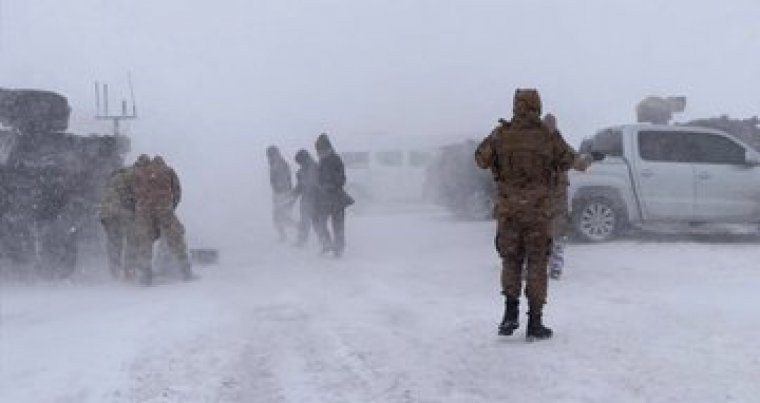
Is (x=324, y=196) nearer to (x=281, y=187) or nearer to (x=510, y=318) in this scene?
(x=281, y=187)

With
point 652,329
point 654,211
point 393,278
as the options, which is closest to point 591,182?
point 654,211

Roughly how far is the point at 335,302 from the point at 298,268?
3486 mm

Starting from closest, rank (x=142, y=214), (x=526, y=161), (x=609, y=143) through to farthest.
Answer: (x=526, y=161) < (x=142, y=214) < (x=609, y=143)

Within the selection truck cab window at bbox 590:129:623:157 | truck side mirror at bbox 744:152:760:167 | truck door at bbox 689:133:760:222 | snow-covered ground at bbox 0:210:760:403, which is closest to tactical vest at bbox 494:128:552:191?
snow-covered ground at bbox 0:210:760:403

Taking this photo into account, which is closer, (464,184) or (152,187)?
(152,187)

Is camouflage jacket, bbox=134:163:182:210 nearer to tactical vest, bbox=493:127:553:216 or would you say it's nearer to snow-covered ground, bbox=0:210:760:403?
snow-covered ground, bbox=0:210:760:403

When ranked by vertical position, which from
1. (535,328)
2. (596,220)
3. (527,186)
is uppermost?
(527,186)

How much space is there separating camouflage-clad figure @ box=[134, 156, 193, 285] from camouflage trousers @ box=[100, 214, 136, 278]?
5.4 inches

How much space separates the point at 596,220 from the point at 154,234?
645cm

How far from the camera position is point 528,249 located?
714cm

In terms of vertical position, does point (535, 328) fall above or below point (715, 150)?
below

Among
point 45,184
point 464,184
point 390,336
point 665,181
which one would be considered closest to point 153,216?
point 45,184

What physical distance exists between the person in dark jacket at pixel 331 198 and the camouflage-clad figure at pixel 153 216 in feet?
8.77

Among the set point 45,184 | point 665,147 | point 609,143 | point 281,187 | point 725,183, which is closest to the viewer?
point 45,184
